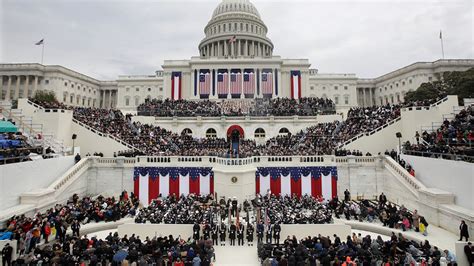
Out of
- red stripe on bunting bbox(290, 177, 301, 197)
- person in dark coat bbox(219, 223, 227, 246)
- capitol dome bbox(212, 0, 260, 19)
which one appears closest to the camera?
person in dark coat bbox(219, 223, 227, 246)

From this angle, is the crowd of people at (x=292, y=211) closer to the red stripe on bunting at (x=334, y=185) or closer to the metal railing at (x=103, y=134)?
the red stripe on bunting at (x=334, y=185)

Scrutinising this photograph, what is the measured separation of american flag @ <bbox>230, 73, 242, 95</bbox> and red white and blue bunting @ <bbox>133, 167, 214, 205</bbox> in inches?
1458

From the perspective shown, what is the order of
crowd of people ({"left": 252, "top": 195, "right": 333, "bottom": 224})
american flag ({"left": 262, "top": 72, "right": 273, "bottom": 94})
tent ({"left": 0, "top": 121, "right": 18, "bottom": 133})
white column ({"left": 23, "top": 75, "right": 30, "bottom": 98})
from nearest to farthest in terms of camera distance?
crowd of people ({"left": 252, "top": 195, "right": 333, "bottom": 224}) < tent ({"left": 0, "top": 121, "right": 18, "bottom": 133}) < american flag ({"left": 262, "top": 72, "right": 273, "bottom": 94}) < white column ({"left": 23, "top": 75, "right": 30, "bottom": 98})

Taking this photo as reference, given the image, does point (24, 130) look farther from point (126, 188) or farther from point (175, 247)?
point (175, 247)

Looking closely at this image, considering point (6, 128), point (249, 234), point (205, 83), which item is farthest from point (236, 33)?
point (249, 234)

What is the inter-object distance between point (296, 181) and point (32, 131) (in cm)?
2838

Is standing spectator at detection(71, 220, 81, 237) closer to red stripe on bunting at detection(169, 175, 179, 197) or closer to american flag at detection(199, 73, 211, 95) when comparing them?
red stripe on bunting at detection(169, 175, 179, 197)

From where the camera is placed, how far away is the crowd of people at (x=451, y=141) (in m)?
19.8

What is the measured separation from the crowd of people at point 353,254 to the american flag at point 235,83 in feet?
161

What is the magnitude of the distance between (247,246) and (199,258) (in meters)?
5.24

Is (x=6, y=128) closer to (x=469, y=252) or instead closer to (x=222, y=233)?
(x=222, y=233)

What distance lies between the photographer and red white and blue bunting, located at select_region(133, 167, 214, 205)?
2636cm

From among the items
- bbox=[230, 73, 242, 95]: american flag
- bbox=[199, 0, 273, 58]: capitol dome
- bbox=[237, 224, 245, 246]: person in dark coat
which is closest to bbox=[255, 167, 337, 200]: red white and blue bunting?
Result: bbox=[237, 224, 245, 246]: person in dark coat

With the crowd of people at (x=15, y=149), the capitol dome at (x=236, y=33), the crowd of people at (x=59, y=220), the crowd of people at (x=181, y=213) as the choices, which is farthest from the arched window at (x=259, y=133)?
the capitol dome at (x=236, y=33)
